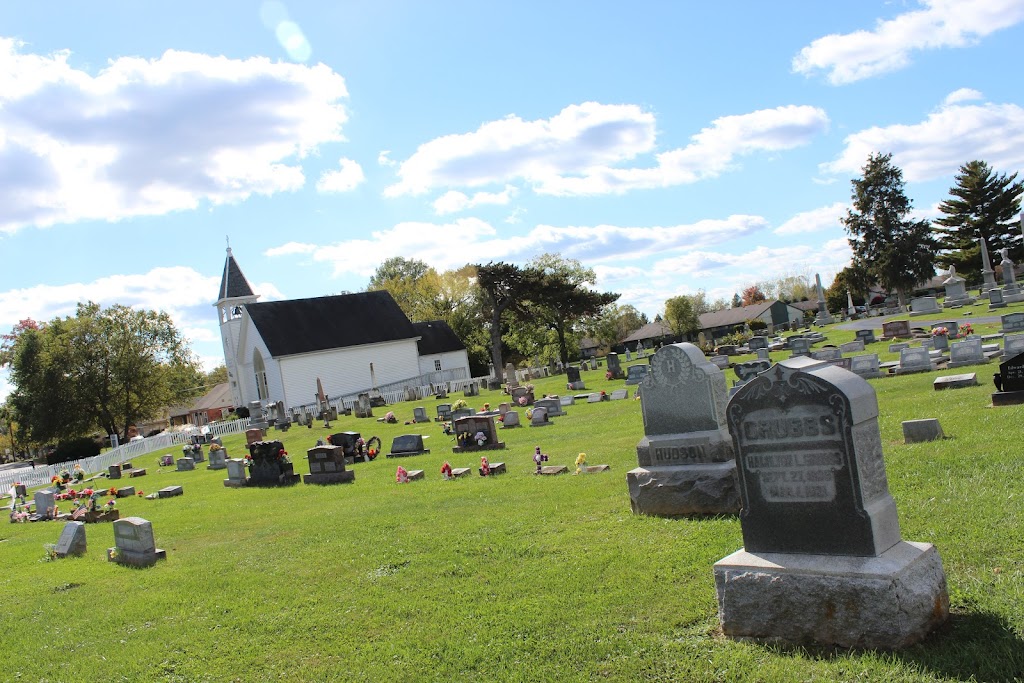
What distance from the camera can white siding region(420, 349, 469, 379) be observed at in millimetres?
59156

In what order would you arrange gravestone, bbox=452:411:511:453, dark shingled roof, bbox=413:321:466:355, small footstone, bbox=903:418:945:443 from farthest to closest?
dark shingled roof, bbox=413:321:466:355 → gravestone, bbox=452:411:511:453 → small footstone, bbox=903:418:945:443

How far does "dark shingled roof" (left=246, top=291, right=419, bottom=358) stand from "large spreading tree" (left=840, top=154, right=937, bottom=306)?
3705 cm

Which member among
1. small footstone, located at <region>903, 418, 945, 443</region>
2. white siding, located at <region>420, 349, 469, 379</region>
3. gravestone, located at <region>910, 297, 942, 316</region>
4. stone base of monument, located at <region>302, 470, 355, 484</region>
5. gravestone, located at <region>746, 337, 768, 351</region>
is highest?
white siding, located at <region>420, 349, 469, 379</region>

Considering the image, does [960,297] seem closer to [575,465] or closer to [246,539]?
[575,465]

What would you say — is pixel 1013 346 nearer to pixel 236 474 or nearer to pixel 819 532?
pixel 819 532

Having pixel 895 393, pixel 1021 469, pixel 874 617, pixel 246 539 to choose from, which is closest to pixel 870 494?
pixel 874 617

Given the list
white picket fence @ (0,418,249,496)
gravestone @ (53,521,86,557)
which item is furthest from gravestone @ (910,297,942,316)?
gravestone @ (53,521,86,557)

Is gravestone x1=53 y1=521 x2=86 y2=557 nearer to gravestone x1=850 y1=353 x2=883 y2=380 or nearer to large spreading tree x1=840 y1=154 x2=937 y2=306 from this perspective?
gravestone x1=850 y1=353 x2=883 y2=380

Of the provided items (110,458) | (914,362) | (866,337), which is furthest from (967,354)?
(110,458)

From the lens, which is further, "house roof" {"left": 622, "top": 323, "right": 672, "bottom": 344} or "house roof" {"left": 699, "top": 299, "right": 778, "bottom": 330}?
"house roof" {"left": 622, "top": 323, "right": 672, "bottom": 344}

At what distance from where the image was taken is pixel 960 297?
4609 centimetres

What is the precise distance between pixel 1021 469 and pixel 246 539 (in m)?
10.3

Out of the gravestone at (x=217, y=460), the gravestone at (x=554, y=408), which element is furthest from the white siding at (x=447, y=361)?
the gravestone at (x=554, y=408)

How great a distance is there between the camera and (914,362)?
882 inches
